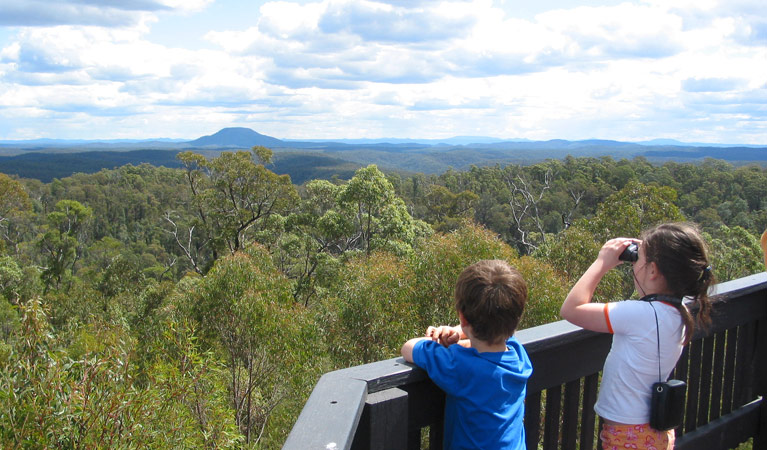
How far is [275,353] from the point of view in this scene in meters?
14.5

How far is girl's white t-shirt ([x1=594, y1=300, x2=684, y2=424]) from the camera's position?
6.59 ft

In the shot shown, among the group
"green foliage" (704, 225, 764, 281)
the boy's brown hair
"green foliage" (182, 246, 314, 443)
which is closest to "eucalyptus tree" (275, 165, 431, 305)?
"green foliage" (182, 246, 314, 443)

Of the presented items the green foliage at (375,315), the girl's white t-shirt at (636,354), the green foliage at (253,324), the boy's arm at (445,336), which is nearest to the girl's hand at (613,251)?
the girl's white t-shirt at (636,354)

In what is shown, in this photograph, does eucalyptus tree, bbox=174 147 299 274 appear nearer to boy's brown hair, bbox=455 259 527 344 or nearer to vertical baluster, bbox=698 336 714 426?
vertical baluster, bbox=698 336 714 426

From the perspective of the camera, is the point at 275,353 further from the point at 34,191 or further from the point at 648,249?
the point at 34,191

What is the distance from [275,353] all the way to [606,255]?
13.1m

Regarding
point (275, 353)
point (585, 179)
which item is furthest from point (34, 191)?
point (275, 353)

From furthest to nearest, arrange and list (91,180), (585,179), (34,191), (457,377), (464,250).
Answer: (91,180)
(34,191)
(585,179)
(464,250)
(457,377)

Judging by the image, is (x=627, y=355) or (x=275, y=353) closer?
(x=627, y=355)

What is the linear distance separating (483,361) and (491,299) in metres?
0.17

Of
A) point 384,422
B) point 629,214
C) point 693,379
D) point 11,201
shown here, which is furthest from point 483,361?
point 11,201

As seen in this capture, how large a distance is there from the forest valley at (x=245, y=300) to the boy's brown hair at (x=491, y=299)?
1386 mm

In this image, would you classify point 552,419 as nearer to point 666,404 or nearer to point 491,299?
point 666,404

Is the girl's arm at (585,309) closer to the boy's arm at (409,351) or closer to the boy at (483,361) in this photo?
the boy at (483,361)
